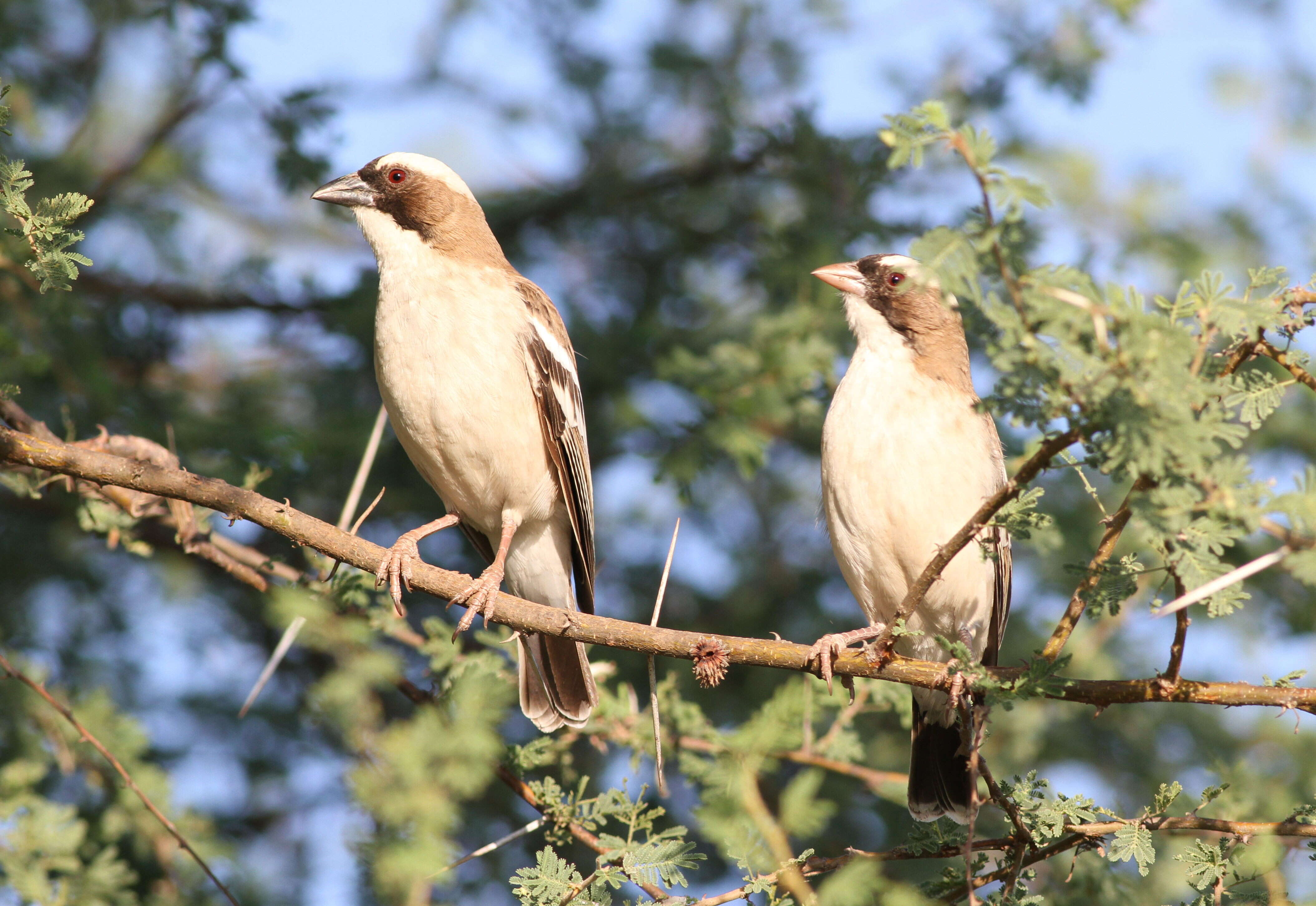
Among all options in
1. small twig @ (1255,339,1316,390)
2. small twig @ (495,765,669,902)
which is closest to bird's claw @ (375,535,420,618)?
small twig @ (495,765,669,902)

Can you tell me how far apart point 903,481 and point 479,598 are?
1640mm

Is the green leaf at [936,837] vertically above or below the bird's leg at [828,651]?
below

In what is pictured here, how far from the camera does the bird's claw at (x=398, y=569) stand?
3744mm

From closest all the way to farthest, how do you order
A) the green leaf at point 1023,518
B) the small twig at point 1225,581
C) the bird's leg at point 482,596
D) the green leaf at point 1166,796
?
the small twig at point 1225,581 → the green leaf at point 1023,518 → the green leaf at point 1166,796 → the bird's leg at point 482,596

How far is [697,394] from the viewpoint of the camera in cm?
522

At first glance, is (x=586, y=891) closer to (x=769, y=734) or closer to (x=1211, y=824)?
(x=769, y=734)

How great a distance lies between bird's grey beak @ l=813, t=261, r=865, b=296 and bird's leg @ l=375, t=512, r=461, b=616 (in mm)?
2037

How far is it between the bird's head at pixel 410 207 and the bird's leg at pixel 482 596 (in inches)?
55.9

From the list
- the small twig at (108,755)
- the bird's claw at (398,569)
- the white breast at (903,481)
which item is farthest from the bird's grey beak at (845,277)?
the small twig at (108,755)

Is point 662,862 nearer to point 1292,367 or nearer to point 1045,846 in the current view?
point 1045,846

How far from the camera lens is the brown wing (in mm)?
4809

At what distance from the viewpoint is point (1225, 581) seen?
215cm

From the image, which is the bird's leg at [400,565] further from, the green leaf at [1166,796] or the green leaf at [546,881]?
the green leaf at [1166,796]

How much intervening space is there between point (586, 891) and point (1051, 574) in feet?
13.3
